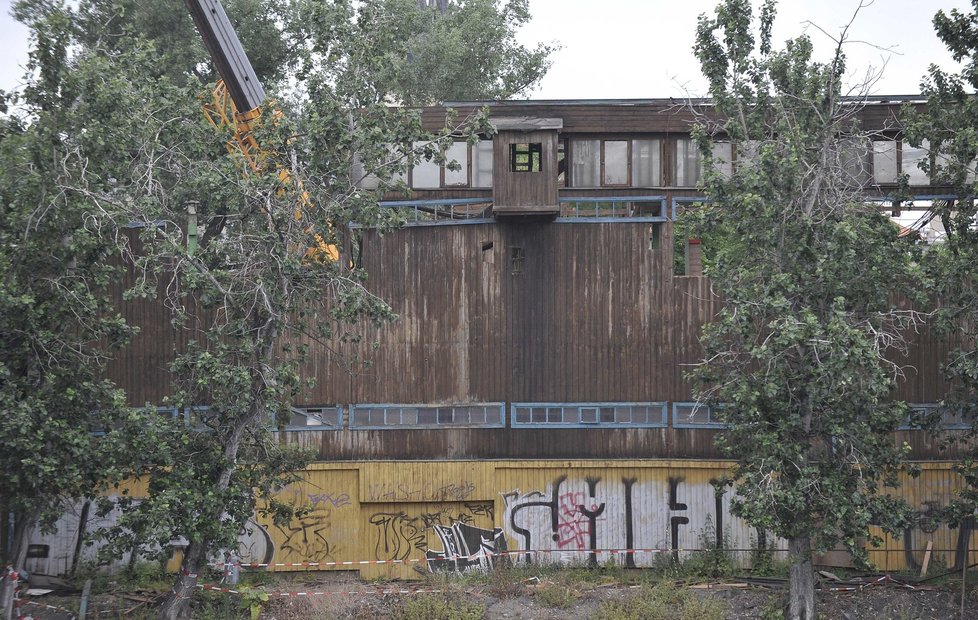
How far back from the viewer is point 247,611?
16234 millimetres

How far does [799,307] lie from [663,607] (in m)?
6.09

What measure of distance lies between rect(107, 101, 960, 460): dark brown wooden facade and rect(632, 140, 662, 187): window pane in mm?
529

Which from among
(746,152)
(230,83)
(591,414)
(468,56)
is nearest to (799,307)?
(746,152)

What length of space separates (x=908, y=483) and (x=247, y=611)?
14011 mm

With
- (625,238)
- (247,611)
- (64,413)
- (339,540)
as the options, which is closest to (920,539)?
(625,238)

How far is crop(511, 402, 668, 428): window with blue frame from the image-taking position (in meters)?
19.2

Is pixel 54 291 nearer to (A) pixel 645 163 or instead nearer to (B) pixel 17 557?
(B) pixel 17 557

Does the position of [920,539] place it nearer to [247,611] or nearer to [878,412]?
[878,412]

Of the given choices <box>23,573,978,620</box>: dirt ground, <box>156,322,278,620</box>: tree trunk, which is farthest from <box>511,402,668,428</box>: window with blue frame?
<box>156,322,278,620</box>: tree trunk

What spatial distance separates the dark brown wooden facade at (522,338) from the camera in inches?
752

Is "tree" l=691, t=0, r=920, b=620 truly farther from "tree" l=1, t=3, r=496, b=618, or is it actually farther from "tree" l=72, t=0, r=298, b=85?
"tree" l=72, t=0, r=298, b=85

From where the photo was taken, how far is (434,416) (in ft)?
63.1

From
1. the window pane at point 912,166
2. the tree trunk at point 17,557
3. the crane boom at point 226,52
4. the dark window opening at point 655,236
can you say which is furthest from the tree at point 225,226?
the window pane at point 912,166

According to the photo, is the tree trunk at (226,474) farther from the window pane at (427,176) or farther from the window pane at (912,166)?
the window pane at (912,166)
